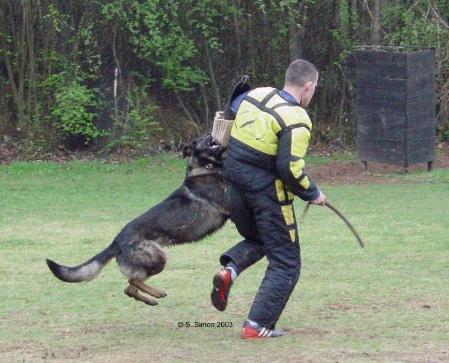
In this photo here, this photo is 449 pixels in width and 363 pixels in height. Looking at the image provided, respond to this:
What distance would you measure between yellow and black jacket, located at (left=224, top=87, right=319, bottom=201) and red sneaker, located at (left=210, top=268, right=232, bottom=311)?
0.61 m

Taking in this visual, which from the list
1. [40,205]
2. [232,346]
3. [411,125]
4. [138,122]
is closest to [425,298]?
[232,346]

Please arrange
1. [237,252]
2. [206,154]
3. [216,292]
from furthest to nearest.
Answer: [206,154] < [237,252] < [216,292]

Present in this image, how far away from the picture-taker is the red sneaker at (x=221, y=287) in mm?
6406

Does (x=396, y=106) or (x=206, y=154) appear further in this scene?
(x=396, y=106)

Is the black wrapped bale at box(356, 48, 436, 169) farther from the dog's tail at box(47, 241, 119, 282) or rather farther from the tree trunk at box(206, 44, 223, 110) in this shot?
the dog's tail at box(47, 241, 119, 282)

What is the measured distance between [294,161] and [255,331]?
118 centimetres

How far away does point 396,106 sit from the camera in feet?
50.1

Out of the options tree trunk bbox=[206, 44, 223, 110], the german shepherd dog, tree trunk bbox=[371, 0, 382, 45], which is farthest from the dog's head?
tree trunk bbox=[206, 44, 223, 110]

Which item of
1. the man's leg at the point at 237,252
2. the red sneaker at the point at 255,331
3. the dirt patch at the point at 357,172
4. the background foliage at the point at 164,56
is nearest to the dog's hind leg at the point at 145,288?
the man's leg at the point at 237,252

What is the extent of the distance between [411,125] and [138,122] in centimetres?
541

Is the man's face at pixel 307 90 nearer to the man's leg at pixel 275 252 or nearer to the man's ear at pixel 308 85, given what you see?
the man's ear at pixel 308 85

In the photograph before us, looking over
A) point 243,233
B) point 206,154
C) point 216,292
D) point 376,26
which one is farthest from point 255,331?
point 376,26

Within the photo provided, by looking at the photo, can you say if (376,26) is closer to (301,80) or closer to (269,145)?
(301,80)

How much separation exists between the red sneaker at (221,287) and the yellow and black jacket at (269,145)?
24.0 inches
